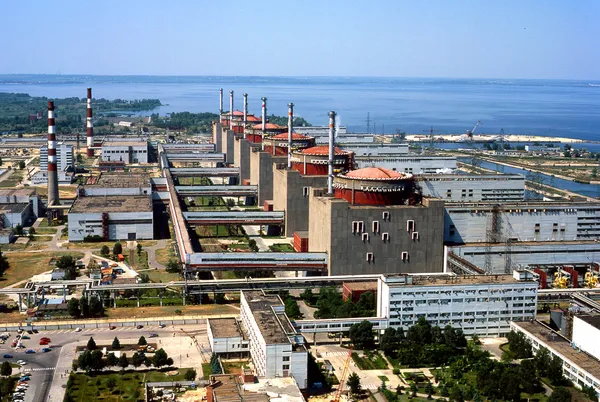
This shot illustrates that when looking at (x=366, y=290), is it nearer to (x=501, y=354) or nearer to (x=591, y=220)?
(x=501, y=354)

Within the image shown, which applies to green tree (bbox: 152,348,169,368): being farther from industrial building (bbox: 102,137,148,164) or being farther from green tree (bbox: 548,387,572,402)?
industrial building (bbox: 102,137,148,164)

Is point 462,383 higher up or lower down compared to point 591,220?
lower down

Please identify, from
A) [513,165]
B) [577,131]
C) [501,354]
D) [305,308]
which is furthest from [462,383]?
[577,131]

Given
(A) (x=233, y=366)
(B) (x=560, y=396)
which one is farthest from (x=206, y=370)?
(B) (x=560, y=396)

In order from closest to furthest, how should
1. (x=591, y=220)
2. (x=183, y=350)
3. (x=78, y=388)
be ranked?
1. (x=78, y=388)
2. (x=183, y=350)
3. (x=591, y=220)

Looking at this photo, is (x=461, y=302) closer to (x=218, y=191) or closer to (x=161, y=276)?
(x=161, y=276)

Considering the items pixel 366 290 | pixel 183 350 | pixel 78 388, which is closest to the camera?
pixel 78 388

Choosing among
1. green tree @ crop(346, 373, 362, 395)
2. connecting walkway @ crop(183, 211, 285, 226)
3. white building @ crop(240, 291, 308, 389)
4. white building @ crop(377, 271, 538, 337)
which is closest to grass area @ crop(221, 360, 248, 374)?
white building @ crop(240, 291, 308, 389)

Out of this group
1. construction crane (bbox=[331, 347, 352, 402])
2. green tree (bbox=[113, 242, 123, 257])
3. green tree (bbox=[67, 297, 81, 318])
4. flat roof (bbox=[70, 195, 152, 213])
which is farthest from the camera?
flat roof (bbox=[70, 195, 152, 213])
